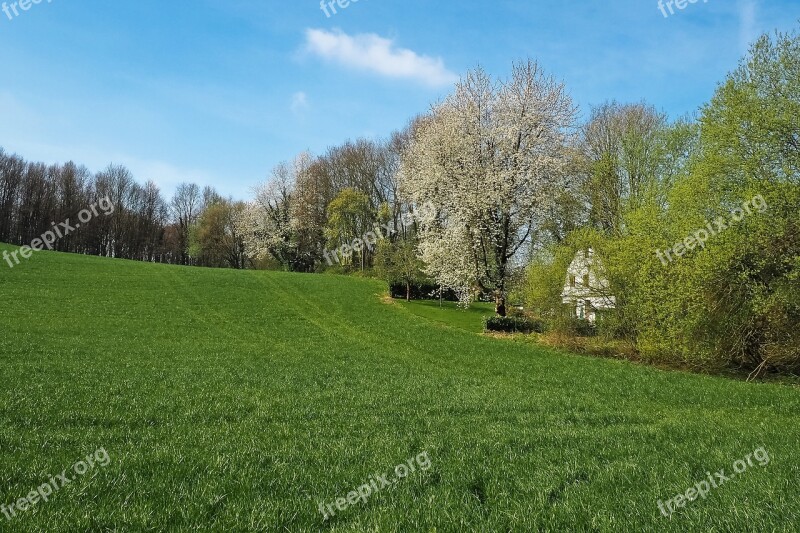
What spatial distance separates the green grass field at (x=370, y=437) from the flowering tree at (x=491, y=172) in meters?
10.8

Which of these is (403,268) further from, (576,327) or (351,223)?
(351,223)

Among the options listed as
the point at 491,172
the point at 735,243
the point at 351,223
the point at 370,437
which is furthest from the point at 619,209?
the point at 351,223

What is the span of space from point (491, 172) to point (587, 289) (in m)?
10.0

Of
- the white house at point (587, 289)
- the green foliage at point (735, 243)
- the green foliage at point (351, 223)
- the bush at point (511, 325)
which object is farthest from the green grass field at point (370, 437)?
the green foliage at point (351, 223)

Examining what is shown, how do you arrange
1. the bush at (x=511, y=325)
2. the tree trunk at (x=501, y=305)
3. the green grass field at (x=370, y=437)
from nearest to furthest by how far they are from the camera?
the green grass field at (x=370, y=437) < the bush at (x=511, y=325) < the tree trunk at (x=501, y=305)

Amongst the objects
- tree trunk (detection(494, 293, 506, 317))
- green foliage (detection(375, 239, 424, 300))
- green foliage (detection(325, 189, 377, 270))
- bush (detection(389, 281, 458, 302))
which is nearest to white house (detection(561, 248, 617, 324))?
tree trunk (detection(494, 293, 506, 317))

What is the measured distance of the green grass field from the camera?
16.9ft

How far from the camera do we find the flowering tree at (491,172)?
1195 inches

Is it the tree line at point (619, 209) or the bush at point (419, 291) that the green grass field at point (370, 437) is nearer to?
the tree line at point (619, 209)

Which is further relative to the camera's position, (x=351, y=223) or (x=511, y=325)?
(x=351, y=223)

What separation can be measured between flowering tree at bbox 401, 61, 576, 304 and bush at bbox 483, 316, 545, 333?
2544 mm

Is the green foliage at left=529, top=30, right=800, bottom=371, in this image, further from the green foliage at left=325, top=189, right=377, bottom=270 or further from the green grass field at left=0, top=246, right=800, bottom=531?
the green foliage at left=325, top=189, right=377, bottom=270

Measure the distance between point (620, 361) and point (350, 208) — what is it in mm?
42345

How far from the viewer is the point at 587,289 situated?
24.7 metres
